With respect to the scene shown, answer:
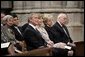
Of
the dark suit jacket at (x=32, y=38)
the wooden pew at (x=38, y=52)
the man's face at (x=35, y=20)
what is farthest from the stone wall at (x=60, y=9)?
the wooden pew at (x=38, y=52)

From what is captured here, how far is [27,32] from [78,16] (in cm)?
566

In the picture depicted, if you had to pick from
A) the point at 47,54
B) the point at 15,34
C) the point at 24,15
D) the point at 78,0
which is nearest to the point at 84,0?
the point at 78,0

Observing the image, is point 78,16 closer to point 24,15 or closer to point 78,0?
point 78,0

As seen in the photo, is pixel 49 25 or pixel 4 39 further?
pixel 49 25

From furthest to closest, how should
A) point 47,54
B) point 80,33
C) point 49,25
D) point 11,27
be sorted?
1. point 80,33
2. point 49,25
3. point 11,27
4. point 47,54

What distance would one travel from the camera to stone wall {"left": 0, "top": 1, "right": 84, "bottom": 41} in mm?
12430

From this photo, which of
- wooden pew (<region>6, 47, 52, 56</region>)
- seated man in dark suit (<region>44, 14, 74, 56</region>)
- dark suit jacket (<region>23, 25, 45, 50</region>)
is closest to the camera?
wooden pew (<region>6, 47, 52, 56</region>)

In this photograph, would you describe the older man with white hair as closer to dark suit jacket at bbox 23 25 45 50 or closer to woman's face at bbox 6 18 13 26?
dark suit jacket at bbox 23 25 45 50

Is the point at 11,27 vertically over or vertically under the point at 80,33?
over

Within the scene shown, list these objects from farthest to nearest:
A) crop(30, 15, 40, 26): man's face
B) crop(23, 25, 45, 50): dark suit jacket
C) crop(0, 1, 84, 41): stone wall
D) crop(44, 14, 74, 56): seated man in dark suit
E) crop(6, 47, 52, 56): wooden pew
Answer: crop(0, 1, 84, 41): stone wall, crop(44, 14, 74, 56): seated man in dark suit, crop(30, 15, 40, 26): man's face, crop(23, 25, 45, 50): dark suit jacket, crop(6, 47, 52, 56): wooden pew

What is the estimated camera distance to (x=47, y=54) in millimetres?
6238

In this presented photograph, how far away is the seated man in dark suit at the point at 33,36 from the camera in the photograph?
7.11 m

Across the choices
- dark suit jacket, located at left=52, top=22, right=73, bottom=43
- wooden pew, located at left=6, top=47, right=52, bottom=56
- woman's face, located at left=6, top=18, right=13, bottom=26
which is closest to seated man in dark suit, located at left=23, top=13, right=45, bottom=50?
woman's face, located at left=6, top=18, right=13, bottom=26

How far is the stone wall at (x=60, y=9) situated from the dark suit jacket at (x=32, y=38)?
515 cm
